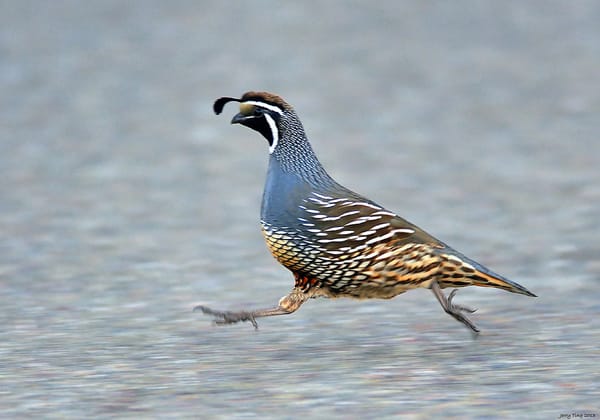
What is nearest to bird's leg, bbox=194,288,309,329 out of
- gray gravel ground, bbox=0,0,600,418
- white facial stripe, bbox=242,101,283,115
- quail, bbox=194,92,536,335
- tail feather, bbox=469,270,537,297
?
quail, bbox=194,92,536,335

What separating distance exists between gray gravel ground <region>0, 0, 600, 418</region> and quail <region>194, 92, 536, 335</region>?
52cm

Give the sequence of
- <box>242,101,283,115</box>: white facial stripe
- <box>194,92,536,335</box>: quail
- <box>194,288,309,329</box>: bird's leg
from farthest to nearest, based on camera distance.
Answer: <box>242,101,283,115</box>: white facial stripe
<box>194,288,309,329</box>: bird's leg
<box>194,92,536,335</box>: quail

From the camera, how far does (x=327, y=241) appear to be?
9141 millimetres

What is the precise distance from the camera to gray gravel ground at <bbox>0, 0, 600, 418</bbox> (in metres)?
8.56

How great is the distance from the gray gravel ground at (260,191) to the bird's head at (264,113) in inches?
68.4

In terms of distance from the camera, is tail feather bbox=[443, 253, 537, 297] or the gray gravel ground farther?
tail feather bbox=[443, 253, 537, 297]

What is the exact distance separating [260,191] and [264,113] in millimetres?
8863

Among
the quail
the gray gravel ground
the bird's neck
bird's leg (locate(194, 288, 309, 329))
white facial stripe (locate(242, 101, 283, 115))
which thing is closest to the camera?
the gray gravel ground

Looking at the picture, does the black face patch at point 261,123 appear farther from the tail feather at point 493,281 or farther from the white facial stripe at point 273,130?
the tail feather at point 493,281

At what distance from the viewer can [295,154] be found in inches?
381

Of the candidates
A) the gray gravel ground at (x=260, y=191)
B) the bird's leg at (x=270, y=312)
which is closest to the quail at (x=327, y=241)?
the bird's leg at (x=270, y=312)

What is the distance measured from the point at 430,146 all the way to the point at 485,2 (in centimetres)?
674

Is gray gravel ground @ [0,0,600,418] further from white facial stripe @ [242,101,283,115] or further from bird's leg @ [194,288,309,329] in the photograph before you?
white facial stripe @ [242,101,283,115]

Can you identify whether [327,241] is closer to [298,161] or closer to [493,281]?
[298,161]
